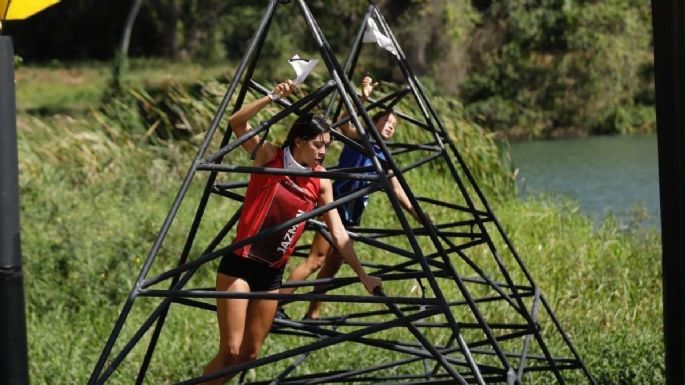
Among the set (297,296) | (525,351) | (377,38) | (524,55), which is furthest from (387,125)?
(524,55)

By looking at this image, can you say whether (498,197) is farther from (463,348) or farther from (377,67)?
(377,67)

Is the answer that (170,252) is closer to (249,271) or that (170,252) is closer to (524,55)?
(249,271)

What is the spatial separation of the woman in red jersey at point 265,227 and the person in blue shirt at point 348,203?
1.36 metres

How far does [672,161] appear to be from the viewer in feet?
16.6

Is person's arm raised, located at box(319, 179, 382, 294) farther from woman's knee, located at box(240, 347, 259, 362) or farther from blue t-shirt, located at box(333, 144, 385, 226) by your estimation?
blue t-shirt, located at box(333, 144, 385, 226)

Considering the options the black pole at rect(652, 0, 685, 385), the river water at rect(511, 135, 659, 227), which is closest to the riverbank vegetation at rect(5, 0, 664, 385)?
the river water at rect(511, 135, 659, 227)

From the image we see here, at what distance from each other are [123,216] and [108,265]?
1.25 metres

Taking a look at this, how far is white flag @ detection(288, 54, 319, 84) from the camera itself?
512 cm

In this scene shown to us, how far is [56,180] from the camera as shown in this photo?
42.9 ft

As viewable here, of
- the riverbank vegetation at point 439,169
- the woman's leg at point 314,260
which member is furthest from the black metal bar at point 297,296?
the woman's leg at point 314,260

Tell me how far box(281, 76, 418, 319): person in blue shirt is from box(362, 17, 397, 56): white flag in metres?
0.55

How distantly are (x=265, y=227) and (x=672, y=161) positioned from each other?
165cm

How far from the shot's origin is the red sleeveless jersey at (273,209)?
5.50 meters

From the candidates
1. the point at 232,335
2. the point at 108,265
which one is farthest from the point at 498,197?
the point at 232,335
